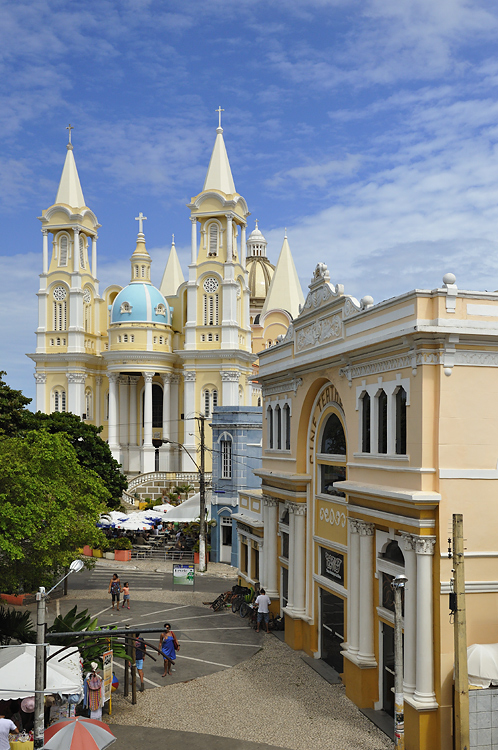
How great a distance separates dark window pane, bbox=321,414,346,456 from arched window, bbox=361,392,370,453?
2227mm

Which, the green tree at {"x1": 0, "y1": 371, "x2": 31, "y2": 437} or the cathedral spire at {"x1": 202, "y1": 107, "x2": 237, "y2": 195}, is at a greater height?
the cathedral spire at {"x1": 202, "y1": 107, "x2": 237, "y2": 195}

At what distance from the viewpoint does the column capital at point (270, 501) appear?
26484 mm

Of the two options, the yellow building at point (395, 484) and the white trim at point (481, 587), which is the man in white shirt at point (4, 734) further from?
the white trim at point (481, 587)

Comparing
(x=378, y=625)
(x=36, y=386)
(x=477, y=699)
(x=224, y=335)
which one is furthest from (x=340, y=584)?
(x=36, y=386)

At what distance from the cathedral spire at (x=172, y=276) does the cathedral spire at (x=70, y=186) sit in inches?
651

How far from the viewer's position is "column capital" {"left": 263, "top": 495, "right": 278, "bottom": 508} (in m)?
26.5

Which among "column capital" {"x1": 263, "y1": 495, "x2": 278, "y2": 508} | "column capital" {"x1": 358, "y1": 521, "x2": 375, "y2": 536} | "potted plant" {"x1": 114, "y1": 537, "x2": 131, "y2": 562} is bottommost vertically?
"potted plant" {"x1": 114, "y1": 537, "x2": 131, "y2": 562}

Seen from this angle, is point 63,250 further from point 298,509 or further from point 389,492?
point 389,492

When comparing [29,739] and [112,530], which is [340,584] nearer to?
[29,739]

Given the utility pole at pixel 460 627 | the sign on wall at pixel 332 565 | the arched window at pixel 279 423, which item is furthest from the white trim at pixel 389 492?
the arched window at pixel 279 423

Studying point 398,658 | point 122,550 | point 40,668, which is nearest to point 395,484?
point 398,658

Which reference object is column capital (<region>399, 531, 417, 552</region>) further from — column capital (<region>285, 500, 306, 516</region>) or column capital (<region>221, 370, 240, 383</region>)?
column capital (<region>221, 370, 240, 383</region>)

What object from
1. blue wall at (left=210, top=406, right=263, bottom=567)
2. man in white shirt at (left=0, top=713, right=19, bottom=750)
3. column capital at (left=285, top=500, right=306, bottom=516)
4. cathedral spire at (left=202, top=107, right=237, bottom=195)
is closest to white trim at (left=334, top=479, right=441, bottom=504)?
column capital at (left=285, top=500, right=306, bottom=516)

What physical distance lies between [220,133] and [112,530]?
37136mm
